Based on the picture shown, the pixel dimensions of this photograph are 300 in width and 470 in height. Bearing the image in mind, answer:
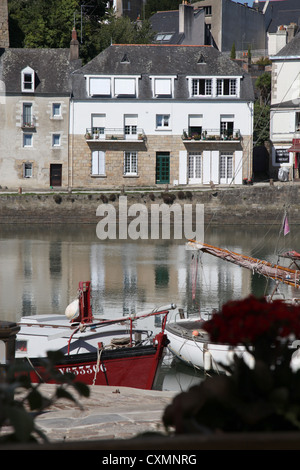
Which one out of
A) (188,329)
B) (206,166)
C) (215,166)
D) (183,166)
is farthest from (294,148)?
(188,329)

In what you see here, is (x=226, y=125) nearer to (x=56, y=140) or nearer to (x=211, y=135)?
(x=211, y=135)

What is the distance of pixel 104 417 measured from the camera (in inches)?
248

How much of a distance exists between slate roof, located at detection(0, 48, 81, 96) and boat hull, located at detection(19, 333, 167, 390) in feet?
89.6

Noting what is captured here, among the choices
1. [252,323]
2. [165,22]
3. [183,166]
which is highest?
[165,22]

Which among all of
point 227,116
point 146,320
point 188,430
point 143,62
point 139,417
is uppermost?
point 143,62

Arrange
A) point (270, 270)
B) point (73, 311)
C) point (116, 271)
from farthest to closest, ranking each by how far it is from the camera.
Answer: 1. point (116, 271)
2. point (270, 270)
3. point (73, 311)

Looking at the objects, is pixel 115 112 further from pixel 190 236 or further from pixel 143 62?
pixel 190 236

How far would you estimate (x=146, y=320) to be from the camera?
591 inches

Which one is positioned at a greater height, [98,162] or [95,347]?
[98,162]

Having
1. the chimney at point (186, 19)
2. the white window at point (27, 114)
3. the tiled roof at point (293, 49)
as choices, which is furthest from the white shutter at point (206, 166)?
the chimney at point (186, 19)

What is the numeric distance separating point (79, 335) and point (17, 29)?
113 feet

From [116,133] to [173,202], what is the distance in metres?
5.44

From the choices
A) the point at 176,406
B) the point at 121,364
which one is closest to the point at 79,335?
the point at 121,364

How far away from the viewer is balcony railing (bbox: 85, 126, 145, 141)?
36.7m
